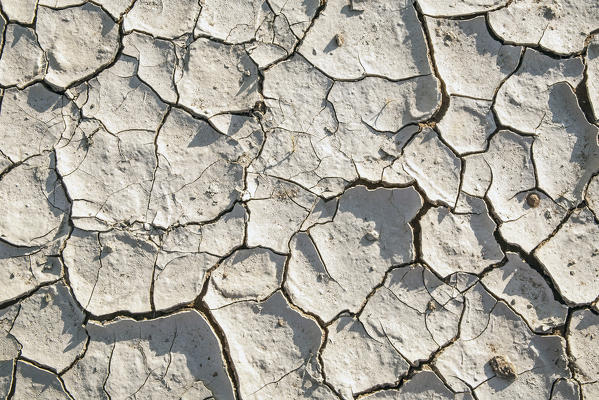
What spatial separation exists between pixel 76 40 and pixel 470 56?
6.40 ft

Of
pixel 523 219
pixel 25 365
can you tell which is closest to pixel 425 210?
pixel 523 219

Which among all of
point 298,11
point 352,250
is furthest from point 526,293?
point 298,11

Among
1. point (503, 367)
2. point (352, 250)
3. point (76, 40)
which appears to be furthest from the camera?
point (76, 40)

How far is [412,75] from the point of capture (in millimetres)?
2594

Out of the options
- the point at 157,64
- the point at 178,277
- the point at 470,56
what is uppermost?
the point at 470,56

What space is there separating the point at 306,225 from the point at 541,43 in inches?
57.6

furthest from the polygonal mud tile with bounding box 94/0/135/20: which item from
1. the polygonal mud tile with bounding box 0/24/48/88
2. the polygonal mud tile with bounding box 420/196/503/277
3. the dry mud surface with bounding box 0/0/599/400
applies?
the polygonal mud tile with bounding box 420/196/503/277

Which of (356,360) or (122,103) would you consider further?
(122,103)

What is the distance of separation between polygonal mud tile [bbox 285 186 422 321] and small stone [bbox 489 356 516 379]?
24.3 inches

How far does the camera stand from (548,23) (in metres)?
2.61

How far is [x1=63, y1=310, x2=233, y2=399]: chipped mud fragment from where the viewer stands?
2.42 meters

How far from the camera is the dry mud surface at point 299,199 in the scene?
2.44 m

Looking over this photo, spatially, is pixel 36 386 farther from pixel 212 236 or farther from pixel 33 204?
pixel 212 236

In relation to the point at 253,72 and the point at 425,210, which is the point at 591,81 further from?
the point at 253,72
